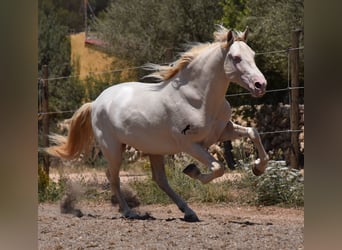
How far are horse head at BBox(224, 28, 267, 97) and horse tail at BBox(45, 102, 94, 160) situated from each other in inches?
73.3

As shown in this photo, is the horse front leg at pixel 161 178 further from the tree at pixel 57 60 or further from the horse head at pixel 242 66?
the tree at pixel 57 60

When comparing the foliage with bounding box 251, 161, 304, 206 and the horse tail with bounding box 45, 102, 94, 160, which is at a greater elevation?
the horse tail with bounding box 45, 102, 94, 160

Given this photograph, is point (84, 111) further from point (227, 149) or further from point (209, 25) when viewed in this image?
point (209, 25)

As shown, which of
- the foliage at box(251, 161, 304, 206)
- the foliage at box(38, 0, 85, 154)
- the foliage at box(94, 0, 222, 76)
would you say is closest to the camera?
the foliage at box(251, 161, 304, 206)

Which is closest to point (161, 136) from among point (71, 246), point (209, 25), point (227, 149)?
point (71, 246)

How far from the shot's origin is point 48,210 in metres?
8.00

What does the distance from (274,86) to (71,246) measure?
24.8 feet

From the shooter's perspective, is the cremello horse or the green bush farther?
the green bush

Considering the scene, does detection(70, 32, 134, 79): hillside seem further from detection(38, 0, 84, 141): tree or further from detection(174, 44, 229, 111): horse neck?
detection(174, 44, 229, 111): horse neck

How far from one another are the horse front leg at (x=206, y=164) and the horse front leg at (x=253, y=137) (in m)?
0.25

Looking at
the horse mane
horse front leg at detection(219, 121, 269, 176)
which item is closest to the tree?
the horse mane

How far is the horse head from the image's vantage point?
5827 millimetres

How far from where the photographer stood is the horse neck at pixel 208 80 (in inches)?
245
